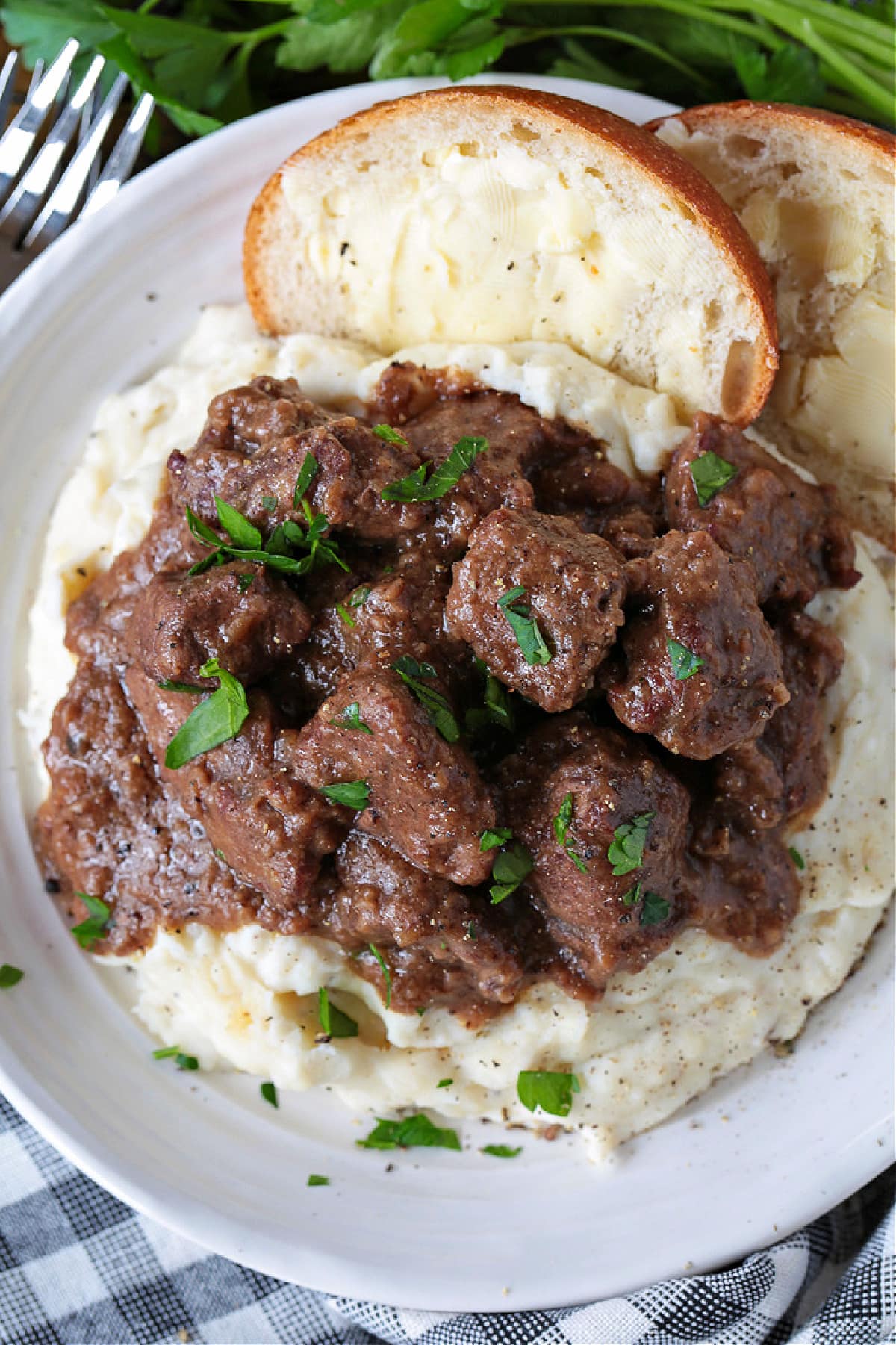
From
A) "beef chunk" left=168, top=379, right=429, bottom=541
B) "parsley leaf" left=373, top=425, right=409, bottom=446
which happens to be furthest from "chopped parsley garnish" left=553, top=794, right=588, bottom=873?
"parsley leaf" left=373, top=425, right=409, bottom=446

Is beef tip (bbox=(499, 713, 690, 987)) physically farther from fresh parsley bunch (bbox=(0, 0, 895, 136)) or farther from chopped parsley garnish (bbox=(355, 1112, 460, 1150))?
fresh parsley bunch (bbox=(0, 0, 895, 136))

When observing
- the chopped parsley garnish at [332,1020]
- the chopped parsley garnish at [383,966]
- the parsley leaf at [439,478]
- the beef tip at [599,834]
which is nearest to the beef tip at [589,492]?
the parsley leaf at [439,478]

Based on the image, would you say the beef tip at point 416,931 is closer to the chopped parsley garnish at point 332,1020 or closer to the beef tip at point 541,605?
the chopped parsley garnish at point 332,1020

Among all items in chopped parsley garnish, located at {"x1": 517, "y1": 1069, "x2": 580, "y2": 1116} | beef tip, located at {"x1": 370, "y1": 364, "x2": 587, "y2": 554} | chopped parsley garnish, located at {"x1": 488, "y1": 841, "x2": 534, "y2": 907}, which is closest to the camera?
chopped parsley garnish, located at {"x1": 488, "y1": 841, "x2": 534, "y2": 907}

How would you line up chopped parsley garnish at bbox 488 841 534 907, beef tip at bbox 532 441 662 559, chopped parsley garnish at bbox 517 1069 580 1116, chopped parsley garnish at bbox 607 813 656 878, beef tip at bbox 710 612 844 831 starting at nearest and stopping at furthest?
1. chopped parsley garnish at bbox 607 813 656 878
2. chopped parsley garnish at bbox 488 841 534 907
3. beef tip at bbox 710 612 844 831
4. beef tip at bbox 532 441 662 559
5. chopped parsley garnish at bbox 517 1069 580 1116

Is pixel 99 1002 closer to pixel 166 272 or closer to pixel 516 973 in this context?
pixel 516 973

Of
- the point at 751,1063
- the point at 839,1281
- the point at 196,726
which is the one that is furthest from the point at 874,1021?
the point at 196,726
